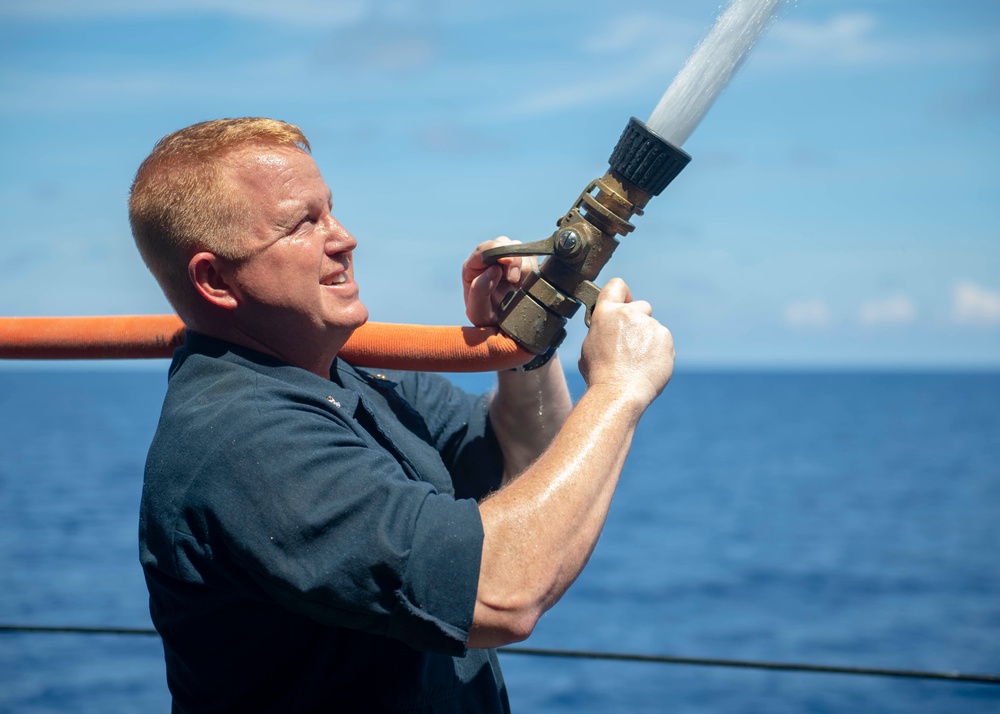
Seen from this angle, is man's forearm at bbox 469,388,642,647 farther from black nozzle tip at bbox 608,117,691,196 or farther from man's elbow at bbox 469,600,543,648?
black nozzle tip at bbox 608,117,691,196

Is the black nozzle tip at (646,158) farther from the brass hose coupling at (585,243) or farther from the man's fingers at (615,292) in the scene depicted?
the man's fingers at (615,292)

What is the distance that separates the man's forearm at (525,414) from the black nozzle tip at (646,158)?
701mm

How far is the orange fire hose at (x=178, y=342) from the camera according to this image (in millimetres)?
2059

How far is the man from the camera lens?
1509 mm

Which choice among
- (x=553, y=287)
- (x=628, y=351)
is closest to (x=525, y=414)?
(x=553, y=287)

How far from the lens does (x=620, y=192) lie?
189cm

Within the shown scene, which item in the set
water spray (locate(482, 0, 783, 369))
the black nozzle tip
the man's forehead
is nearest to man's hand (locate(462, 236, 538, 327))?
water spray (locate(482, 0, 783, 369))

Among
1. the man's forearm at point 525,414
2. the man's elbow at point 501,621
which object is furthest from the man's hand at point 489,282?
the man's elbow at point 501,621

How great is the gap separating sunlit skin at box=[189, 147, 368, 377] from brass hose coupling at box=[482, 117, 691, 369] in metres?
0.32

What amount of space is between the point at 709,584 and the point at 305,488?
2324cm

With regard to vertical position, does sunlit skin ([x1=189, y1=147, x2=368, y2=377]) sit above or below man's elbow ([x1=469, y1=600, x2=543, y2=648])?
above

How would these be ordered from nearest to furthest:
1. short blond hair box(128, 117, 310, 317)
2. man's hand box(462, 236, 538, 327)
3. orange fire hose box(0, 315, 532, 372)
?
short blond hair box(128, 117, 310, 317) → orange fire hose box(0, 315, 532, 372) → man's hand box(462, 236, 538, 327)

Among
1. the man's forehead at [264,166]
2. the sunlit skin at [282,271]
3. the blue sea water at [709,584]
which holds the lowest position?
the blue sea water at [709,584]

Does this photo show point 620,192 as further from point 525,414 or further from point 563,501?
point 525,414
